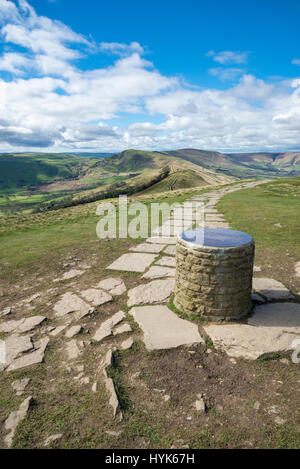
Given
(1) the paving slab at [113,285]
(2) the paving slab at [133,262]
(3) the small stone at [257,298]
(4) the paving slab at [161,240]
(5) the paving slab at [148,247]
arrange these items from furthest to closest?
(4) the paving slab at [161,240] < (5) the paving slab at [148,247] < (2) the paving slab at [133,262] < (1) the paving slab at [113,285] < (3) the small stone at [257,298]

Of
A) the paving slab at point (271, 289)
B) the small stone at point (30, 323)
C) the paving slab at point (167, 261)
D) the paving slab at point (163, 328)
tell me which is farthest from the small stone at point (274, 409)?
the paving slab at point (167, 261)

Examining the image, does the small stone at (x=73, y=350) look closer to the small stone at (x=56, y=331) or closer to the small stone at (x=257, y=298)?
the small stone at (x=56, y=331)

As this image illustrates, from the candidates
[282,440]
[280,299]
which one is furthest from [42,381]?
[280,299]

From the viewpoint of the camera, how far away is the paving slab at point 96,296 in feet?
16.7

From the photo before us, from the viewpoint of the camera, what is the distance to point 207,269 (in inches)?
165

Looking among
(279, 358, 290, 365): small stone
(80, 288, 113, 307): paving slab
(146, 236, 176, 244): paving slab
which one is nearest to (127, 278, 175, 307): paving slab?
(80, 288, 113, 307): paving slab

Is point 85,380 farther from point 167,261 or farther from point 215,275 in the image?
point 167,261

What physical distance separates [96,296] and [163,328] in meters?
1.75

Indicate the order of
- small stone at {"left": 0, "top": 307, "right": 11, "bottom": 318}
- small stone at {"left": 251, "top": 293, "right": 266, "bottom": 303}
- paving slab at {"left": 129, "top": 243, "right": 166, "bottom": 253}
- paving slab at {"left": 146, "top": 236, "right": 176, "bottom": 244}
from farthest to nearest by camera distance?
paving slab at {"left": 146, "top": 236, "right": 176, "bottom": 244} → paving slab at {"left": 129, "top": 243, "right": 166, "bottom": 253} → small stone at {"left": 251, "top": 293, "right": 266, "bottom": 303} → small stone at {"left": 0, "top": 307, "right": 11, "bottom": 318}

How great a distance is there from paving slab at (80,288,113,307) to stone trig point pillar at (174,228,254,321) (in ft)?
5.25

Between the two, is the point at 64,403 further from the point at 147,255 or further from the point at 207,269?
the point at 147,255

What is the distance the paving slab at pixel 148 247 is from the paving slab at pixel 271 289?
3.15 m

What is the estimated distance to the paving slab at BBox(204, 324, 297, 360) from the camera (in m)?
3.68

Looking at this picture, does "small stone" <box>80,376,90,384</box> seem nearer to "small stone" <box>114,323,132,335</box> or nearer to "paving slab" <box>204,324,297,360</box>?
"small stone" <box>114,323,132,335</box>
